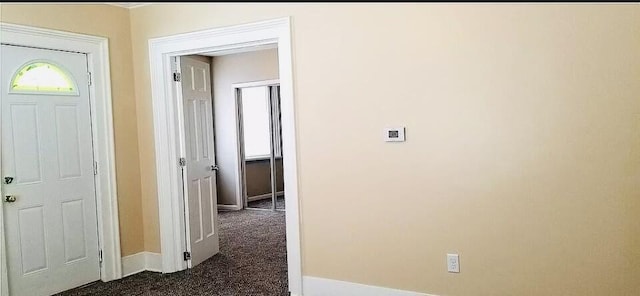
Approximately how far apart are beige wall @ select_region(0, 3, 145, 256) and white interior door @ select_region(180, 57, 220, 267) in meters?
0.45

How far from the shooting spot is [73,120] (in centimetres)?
380

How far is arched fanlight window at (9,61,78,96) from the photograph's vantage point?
3.46m

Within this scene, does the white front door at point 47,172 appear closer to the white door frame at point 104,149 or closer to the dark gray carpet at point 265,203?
the white door frame at point 104,149

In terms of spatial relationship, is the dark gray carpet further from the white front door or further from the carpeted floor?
the white front door

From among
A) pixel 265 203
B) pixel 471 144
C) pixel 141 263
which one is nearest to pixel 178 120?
pixel 141 263

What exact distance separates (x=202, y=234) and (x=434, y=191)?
2.37m

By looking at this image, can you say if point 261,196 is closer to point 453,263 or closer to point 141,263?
point 141,263

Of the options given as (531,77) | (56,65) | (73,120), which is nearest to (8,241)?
(73,120)

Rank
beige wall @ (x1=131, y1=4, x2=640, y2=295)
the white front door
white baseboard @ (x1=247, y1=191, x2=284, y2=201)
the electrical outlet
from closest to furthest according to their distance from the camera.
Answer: beige wall @ (x1=131, y1=4, x2=640, y2=295)
the electrical outlet
the white front door
white baseboard @ (x1=247, y1=191, x2=284, y2=201)

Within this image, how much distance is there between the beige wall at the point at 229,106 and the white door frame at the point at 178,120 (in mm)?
2995

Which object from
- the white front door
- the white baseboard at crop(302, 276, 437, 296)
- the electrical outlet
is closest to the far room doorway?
the white baseboard at crop(302, 276, 437, 296)

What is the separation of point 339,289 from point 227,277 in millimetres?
1101

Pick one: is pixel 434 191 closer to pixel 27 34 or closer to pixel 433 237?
pixel 433 237

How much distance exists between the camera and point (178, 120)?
4.13 meters
